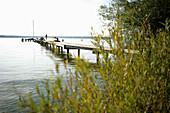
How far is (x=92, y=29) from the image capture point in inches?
131

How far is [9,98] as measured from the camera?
6148 millimetres

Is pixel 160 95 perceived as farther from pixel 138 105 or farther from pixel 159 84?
pixel 138 105

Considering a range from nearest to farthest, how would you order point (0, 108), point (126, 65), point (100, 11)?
1. point (126, 65)
2. point (0, 108)
3. point (100, 11)

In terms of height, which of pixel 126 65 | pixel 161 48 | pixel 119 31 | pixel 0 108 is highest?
pixel 119 31

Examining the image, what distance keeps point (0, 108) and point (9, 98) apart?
85cm

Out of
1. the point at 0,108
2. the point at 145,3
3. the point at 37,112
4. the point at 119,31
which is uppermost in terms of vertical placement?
the point at 145,3

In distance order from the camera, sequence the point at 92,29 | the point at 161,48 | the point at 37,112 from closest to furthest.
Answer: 1. the point at 37,112
2. the point at 161,48
3. the point at 92,29

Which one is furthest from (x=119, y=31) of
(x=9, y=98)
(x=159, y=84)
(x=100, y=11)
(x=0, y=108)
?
(x=100, y=11)

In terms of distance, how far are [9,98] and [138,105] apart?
507 centimetres

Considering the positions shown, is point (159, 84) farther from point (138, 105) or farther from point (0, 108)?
point (0, 108)

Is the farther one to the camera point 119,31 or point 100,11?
point 100,11

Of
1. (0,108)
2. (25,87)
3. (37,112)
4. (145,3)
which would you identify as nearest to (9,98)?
(0,108)

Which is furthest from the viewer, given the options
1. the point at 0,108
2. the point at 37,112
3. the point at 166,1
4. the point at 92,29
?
the point at 166,1

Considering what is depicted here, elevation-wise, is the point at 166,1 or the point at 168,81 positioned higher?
the point at 166,1
